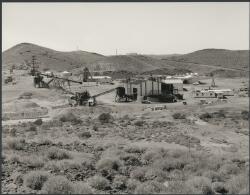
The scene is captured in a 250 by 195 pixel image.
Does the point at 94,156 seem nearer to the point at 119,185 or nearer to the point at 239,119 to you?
the point at 119,185

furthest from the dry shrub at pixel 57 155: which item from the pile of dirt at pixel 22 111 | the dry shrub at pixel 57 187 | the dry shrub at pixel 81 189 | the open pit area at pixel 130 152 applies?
the pile of dirt at pixel 22 111

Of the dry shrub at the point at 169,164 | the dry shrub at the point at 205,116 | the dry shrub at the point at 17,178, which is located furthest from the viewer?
the dry shrub at the point at 205,116

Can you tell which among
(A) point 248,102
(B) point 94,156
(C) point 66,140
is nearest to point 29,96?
(A) point 248,102

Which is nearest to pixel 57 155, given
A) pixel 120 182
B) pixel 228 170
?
pixel 120 182

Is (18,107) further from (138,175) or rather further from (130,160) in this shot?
(138,175)

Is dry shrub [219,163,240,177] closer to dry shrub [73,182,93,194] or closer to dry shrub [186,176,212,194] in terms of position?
dry shrub [186,176,212,194]

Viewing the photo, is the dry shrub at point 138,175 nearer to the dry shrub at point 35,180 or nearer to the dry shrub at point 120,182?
the dry shrub at point 120,182
